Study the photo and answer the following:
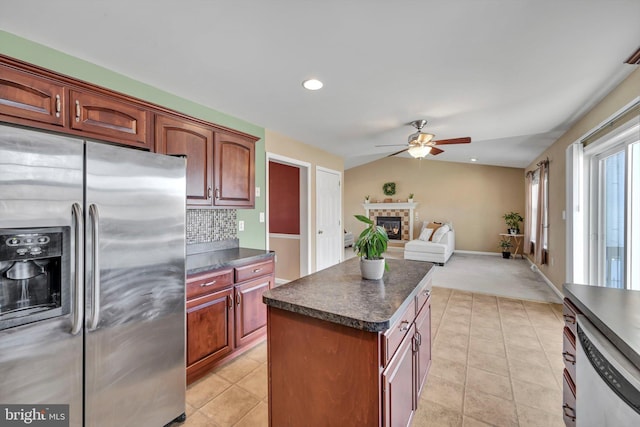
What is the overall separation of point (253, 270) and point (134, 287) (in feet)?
3.58

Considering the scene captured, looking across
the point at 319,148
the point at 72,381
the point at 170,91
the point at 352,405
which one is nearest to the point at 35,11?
the point at 170,91

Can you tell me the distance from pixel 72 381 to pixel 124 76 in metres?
2.07

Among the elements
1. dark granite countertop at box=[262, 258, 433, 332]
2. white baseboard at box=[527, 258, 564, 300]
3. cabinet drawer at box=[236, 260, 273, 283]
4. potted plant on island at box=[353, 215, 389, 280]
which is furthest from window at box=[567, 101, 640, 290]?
cabinet drawer at box=[236, 260, 273, 283]

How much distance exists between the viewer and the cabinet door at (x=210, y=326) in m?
1.97

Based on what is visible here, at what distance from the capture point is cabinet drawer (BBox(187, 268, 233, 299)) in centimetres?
195

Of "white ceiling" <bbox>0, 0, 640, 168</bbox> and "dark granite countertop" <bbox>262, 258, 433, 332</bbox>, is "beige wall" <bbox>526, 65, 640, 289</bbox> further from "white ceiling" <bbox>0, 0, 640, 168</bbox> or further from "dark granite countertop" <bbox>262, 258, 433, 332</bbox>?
"dark granite countertop" <bbox>262, 258, 433, 332</bbox>

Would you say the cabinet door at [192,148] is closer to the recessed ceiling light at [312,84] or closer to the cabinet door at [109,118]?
the cabinet door at [109,118]

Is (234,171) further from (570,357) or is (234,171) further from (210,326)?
(570,357)

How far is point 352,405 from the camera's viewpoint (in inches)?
44.5

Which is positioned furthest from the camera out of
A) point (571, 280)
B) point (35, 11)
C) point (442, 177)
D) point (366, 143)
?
point (442, 177)

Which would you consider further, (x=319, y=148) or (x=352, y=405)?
(x=319, y=148)

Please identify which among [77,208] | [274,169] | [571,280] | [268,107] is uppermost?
[268,107]

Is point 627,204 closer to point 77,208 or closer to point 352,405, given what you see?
point 352,405

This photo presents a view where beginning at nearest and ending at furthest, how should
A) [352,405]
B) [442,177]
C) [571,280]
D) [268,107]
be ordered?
1. [352,405]
2. [268,107]
3. [571,280]
4. [442,177]
